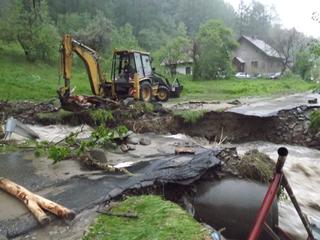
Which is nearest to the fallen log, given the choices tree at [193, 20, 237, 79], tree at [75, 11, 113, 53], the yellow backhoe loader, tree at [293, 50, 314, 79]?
the yellow backhoe loader

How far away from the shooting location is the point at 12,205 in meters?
5.01

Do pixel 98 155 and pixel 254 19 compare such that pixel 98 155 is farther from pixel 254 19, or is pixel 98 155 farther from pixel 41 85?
pixel 254 19

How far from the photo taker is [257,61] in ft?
165

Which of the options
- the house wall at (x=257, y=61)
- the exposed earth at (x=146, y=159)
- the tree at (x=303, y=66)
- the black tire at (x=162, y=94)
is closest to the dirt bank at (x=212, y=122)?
the exposed earth at (x=146, y=159)

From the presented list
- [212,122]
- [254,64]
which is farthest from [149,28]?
[212,122]

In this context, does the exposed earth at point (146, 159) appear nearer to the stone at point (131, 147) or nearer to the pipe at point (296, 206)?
the stone at point (131, 147)

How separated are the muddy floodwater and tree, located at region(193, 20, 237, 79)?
825 inches

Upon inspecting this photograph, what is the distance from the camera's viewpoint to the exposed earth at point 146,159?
5.04 meters

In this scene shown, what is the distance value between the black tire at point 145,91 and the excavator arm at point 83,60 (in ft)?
A: 5.43

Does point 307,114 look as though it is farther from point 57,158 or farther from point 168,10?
point 168,10

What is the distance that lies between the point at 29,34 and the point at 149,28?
30736 millimetres

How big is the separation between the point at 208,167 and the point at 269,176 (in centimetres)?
92

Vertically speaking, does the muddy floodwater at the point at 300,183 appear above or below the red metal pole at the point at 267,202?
below

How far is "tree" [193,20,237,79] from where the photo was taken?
3331 centimetres
